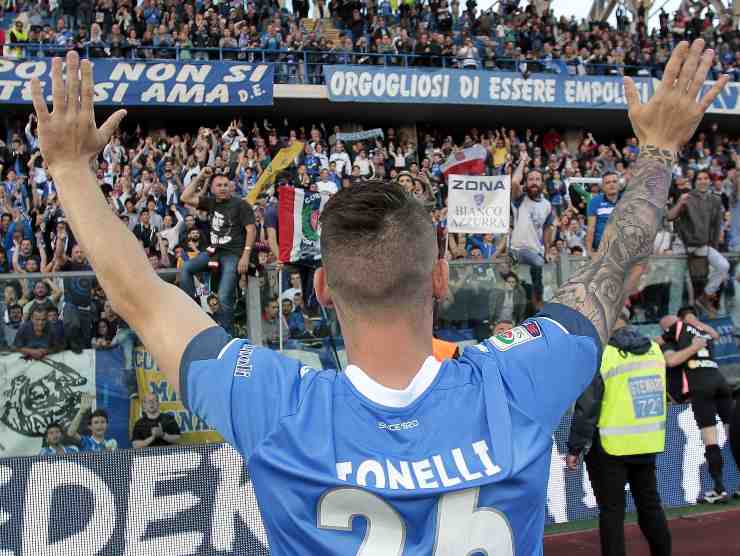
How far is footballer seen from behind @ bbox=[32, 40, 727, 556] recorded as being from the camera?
1.58m

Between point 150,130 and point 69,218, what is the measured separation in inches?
874

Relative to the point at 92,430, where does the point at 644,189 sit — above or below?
above

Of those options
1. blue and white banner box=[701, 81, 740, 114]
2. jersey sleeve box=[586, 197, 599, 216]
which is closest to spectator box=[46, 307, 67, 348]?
jersey sleeve box=[586, 197, 599, 216]

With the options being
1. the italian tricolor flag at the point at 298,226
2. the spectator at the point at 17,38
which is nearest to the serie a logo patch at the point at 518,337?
the italian tricolor flag at the point at 298,226

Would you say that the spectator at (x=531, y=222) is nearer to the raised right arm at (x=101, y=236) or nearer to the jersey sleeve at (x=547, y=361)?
the jersey sleeve at (x=547, y=361)

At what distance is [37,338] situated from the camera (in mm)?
7082

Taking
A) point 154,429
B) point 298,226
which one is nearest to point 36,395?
point 154,429

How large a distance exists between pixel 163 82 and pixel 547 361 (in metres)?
20.5

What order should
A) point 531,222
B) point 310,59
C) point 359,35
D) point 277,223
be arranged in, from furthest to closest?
1. point 359,35
2. point 310,59
3. point 277,223
4. point 531,222

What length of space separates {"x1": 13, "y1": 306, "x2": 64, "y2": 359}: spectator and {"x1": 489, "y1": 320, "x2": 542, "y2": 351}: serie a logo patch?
5.94m

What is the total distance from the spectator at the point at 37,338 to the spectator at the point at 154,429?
2.74 feet

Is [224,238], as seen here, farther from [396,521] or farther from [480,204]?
[396,521]

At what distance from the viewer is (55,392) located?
277 inches

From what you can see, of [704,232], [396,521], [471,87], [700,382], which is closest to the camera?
[396,521]
